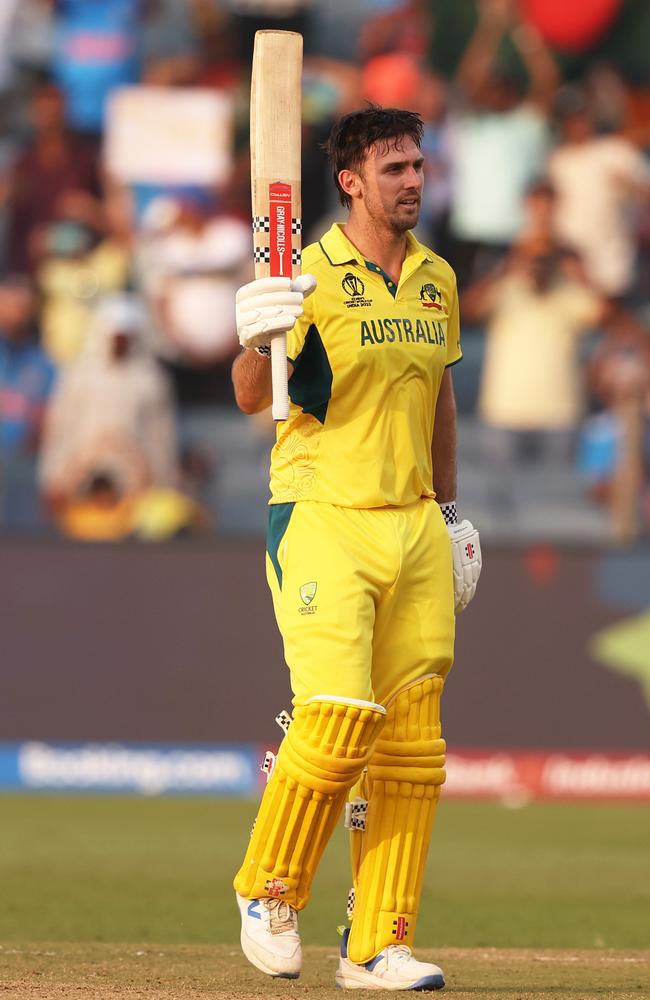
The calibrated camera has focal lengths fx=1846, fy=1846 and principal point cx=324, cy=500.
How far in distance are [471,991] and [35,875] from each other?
12.2ft

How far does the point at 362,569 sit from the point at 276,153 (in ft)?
3.54

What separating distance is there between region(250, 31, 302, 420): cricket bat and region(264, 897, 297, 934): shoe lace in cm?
158

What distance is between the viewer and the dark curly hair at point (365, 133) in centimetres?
474

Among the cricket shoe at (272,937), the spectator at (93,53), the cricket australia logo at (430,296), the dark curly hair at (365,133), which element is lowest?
the cricket shoe at (272,937)

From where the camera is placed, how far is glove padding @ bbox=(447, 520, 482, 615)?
5016 mm

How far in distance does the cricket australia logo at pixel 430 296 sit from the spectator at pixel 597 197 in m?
7.32

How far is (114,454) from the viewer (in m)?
11.2

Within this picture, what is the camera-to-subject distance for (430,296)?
4.86m

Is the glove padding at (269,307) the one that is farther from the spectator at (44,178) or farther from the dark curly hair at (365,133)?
the spectator at (44,178)

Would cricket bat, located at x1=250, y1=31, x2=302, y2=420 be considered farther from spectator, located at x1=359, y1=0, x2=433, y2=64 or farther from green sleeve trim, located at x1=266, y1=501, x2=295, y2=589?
spectator, located at x1=359, y1=0, x2=433, y2=64

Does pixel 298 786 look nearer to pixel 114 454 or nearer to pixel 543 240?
pixel 114 454

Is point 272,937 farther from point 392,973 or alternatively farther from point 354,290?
point 354,290

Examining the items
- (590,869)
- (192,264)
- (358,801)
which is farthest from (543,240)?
(358,801)

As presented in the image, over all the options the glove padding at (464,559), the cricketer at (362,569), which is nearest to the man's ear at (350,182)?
the cricketer at (362,569)
